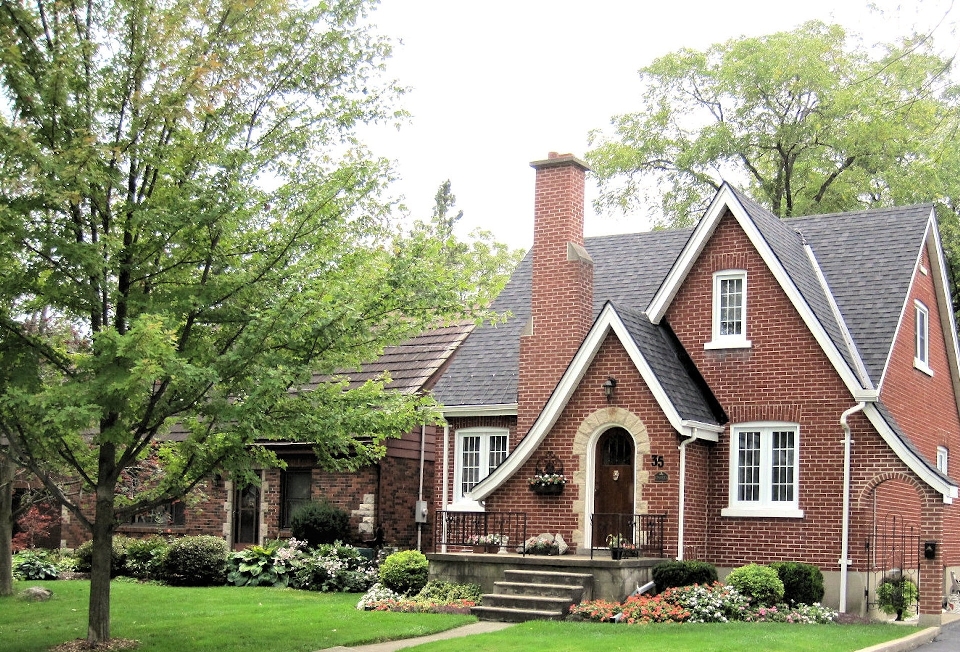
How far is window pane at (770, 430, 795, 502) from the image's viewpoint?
20.1 meters

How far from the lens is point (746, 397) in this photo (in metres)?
20.5

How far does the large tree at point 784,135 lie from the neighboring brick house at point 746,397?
413 inches

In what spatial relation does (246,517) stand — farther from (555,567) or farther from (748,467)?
(748,467)

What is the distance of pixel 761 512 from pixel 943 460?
6.43 metres

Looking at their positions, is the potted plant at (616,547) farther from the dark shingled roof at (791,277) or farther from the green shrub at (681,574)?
the dark shingled roof at (791,277)

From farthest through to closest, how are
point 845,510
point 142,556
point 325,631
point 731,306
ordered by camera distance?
point 142,556 → point 731,306 → point 845,510 → point 325,631

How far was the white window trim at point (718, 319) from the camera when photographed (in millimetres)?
20844

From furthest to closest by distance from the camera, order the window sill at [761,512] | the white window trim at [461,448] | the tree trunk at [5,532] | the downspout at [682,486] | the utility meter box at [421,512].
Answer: the utility meter box at [421,512]
the white window trim at [461,448]
the tree trunk at [5,532]
the window sill at [761,512]
the downspout at [682,486]

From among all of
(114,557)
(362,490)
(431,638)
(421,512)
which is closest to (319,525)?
(362,490)

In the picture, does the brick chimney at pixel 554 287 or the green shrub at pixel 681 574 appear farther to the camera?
the brick chimney at pixel 554 287

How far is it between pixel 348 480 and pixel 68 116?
43.7 ft

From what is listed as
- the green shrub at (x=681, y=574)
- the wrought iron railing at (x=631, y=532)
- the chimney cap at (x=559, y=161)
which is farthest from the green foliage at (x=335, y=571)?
the chimney cap at (x=559, y=161)

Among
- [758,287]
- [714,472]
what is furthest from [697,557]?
[758,287]

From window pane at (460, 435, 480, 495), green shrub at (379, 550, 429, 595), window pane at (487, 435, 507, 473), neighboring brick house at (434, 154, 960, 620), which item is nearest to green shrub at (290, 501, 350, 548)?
window pane at (460, 435, 480, 495)
